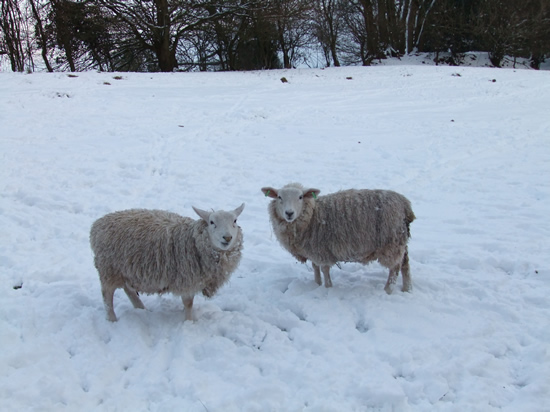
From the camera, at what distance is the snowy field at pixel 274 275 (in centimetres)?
341

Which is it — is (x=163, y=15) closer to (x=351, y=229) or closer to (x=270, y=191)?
(x=270, y=191)

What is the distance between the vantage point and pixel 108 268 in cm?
431

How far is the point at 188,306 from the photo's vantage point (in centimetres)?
435

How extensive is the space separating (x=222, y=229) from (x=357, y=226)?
1637mm

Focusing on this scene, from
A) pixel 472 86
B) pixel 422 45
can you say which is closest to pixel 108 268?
pixel 472 86

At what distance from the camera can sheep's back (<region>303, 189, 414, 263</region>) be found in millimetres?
4754

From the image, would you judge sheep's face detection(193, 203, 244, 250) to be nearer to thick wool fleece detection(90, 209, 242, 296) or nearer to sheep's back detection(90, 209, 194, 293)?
thick wool fleece detection(90, 209, 242, 296)

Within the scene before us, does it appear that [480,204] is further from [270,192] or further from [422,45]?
[422,45]

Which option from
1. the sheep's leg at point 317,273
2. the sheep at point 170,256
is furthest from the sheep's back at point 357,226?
the sheep at point 170,256

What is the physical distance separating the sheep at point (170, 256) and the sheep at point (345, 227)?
964 mm

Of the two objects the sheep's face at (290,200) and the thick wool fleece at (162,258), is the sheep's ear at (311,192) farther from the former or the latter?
the thick wool fleece at (162,258)

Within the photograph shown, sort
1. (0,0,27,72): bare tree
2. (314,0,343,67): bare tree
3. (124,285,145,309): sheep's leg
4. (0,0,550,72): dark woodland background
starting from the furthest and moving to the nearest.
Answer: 1. (314,0,343,67): bare tree
2. (0,0,550,72): dark woodland background
3. (0,0,27,72): bare tree
4. (124,285,145,309): sheep's leg

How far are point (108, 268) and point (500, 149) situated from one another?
960 centimetres

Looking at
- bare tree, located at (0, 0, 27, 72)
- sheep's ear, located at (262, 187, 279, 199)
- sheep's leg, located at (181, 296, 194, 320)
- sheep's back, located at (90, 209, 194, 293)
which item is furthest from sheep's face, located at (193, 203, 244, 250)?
bare tree, located at (0, 0, 27, 72)
